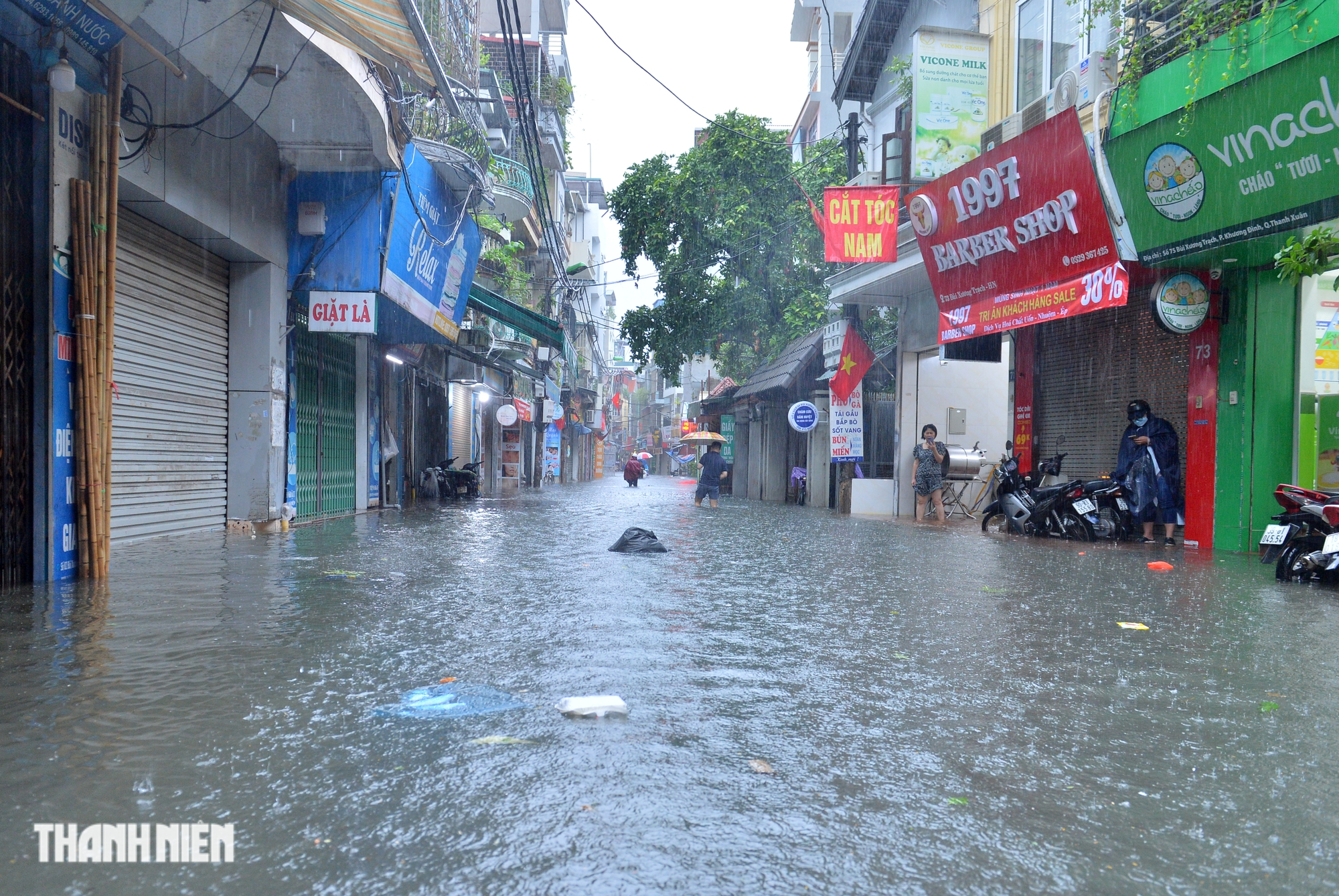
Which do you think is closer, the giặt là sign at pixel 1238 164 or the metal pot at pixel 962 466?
Answer: the giặt là sign at pixel 1238 164

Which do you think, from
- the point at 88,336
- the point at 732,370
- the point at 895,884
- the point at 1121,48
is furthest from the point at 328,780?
the point at 732,370

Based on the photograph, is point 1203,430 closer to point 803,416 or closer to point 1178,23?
point 1178,23

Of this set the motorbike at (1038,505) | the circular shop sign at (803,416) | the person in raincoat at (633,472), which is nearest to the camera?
the motorbike at (1038,505)

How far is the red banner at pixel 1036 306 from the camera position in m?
12.2

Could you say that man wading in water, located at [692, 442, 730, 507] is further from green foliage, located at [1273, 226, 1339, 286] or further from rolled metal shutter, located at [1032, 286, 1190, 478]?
green foliage, located at [1273, 226, 1339, 286]

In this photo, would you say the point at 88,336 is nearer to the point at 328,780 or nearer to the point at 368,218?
the point at 328,780

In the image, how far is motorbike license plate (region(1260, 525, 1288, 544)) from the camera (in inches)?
343

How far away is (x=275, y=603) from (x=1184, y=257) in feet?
33.9

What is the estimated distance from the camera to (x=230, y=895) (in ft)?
7.16

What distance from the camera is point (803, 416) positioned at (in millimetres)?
23891

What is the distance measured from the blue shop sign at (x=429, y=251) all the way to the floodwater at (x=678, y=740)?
273 inches

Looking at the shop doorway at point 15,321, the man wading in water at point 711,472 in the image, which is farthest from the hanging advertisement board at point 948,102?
the shop doorway at point 15,321

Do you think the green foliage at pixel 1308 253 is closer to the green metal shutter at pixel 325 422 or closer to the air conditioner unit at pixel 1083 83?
the air conditioner unit at pixel 1083 83

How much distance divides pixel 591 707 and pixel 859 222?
14.4 metres
